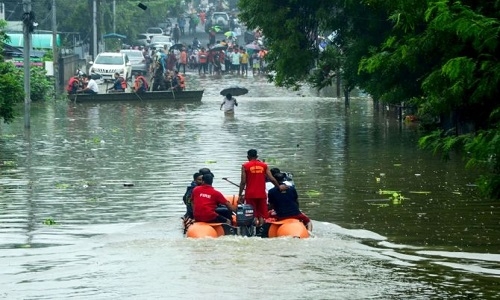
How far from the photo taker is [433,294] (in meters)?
16.9

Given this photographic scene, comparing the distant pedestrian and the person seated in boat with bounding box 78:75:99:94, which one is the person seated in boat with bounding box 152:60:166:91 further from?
the distant pedestrian

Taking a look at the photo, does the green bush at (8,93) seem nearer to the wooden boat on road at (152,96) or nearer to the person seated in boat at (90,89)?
the wooden boat on road at (152,96)

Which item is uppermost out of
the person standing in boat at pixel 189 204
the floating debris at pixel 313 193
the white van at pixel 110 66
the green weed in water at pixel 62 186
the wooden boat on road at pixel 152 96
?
the white van at pixel 110 66

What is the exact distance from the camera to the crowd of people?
21.2 meters

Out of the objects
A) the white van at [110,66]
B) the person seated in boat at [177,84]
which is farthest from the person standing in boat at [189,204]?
the white van at [110,66]

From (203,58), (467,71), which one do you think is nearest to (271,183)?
(467,71)

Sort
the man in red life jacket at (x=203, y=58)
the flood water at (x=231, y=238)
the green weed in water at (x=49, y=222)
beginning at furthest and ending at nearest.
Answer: the man in red life jacket at (x=203, y=58)
the green weed in water at (x=49, y=222)
the flood water at (x=231, y=238)

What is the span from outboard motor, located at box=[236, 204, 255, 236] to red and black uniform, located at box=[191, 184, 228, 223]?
0.28m

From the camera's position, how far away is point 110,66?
65188 millimetres

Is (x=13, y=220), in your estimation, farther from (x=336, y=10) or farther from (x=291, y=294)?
(x=336, y=10)

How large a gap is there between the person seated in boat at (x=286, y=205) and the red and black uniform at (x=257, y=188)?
0.20 metres

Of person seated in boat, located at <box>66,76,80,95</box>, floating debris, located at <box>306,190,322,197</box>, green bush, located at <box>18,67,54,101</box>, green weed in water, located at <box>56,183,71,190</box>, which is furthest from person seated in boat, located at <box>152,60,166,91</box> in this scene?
floating debris, located at <box>306,190,322,197</box>

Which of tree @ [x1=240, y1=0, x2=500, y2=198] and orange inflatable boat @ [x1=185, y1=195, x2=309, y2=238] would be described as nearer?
tree @ [x1=240, y1=0, x2=500, y2=198]

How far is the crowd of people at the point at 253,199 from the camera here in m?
21.2
